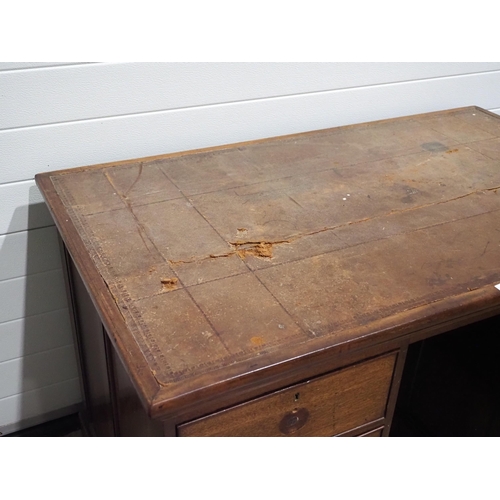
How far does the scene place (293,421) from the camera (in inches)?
40.2

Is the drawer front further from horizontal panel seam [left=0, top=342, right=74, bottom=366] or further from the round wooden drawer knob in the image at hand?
horizontal panel seam [left=0, top=342, right=74, bottom=366]

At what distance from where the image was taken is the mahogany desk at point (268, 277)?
90cm

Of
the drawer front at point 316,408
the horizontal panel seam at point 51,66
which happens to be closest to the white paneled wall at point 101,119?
the horizontal panel seam at point 51,66

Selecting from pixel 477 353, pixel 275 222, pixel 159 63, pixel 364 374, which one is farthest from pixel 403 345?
pixel 159 63

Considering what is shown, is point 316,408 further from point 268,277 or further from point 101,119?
point 101,119

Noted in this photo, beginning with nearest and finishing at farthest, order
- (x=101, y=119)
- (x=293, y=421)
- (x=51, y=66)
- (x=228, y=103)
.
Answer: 1. (x=293, y=421)
2. (x=51, y=66)
3. (x=101, y=119)
4. (x=228, y=103)

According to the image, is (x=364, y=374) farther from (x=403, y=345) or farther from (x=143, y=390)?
(x=143, y=390)

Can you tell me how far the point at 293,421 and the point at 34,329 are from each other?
87cm

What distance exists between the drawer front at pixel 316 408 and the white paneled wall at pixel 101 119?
0.77m

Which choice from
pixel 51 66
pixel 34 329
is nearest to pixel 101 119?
pixel 51 66

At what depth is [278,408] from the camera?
0.98 meters

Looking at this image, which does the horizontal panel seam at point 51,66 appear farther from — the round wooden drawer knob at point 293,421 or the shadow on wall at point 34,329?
the round wooden drawer knob at point 293,421

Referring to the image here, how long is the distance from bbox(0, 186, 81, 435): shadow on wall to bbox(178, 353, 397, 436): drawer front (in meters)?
0.77

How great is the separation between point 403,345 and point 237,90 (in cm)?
81
